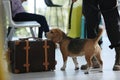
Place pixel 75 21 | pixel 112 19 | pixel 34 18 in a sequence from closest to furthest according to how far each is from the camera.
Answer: pixel 112 19 < pixel 34 18 < pixel 75 21

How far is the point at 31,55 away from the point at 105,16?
796 millimetres

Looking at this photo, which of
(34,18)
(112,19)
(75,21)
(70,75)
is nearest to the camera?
(70,75)

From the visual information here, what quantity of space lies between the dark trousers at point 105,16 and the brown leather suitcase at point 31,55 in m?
0.43

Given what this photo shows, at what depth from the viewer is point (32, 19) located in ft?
12.0

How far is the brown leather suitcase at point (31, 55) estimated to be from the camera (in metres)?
2.65

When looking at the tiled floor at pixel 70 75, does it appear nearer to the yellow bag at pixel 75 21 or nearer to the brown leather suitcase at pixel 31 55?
the brown leather suitcase at pixel 31 55

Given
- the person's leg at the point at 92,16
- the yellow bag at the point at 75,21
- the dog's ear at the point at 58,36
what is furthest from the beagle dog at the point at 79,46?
the yellow bag at the point at 75,21

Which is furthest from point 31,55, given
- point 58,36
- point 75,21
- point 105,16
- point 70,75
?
point 75,21

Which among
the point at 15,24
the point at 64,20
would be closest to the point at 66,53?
the point at 15,24

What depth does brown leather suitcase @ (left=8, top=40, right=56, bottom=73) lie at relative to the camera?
8.68 feet

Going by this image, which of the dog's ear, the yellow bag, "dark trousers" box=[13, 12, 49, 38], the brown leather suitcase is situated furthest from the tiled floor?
the yellow bag

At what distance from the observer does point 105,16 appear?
268 centimetres

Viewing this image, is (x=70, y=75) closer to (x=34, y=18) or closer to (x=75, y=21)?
(x=34, y=18)

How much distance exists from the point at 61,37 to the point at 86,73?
0.42 m
